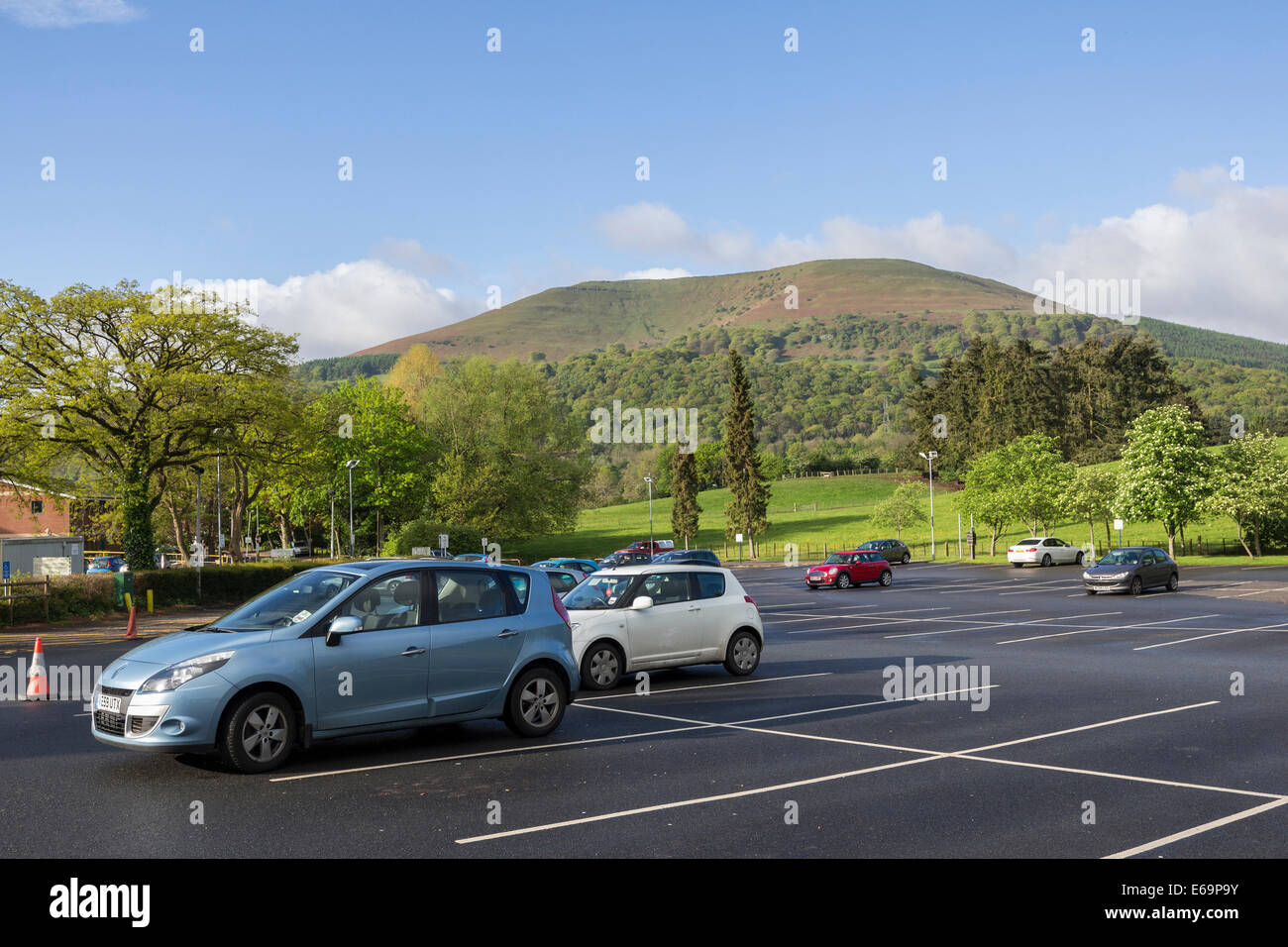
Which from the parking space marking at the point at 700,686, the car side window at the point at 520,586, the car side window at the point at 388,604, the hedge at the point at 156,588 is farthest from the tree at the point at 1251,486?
the car side window at the point at 388,604

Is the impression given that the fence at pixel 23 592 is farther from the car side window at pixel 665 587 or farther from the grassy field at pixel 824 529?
the grassy field at pixel 824 529

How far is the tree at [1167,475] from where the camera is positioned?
5531 centimetres

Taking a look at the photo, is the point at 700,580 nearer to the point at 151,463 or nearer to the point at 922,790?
the point at 922,790

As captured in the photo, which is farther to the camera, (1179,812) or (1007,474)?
(1007,474)

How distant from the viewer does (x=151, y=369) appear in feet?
127

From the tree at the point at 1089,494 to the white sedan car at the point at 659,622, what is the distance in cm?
5592

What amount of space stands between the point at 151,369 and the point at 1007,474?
5227cm

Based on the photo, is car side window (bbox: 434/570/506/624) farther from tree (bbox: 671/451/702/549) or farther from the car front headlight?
tree (bbox: 671/451/702/549)

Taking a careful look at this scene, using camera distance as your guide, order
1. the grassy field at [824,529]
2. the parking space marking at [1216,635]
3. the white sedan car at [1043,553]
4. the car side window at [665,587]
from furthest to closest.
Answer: the grassy field at [824,529] → the white sedan car at [1043,553] → the parking space marking at [1216,635] → the car side window at [665,587]

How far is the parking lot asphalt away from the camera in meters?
6.84

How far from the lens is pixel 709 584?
50.2 ft

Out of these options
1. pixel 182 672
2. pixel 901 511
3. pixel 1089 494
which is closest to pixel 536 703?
pixel 182 672

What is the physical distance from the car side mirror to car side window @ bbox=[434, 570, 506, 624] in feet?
3.32
